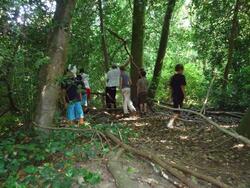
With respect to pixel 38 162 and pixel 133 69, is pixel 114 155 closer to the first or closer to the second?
pixel 38 162

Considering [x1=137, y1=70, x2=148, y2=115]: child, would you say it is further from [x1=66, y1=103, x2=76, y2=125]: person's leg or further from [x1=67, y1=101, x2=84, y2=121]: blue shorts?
[x1=66, y1=103, x2=76, y2=125]: person's leg

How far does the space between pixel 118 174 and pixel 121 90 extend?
26.1 feet

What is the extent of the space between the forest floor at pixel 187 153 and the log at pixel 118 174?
113 mm

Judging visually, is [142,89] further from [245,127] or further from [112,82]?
[245,127]

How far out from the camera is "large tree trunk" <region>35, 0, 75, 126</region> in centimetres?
→ 878

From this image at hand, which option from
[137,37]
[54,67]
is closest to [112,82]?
[137,37]

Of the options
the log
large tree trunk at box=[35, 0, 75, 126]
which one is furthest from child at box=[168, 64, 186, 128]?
the log

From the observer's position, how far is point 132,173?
6.96m

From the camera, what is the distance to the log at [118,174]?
20.7 feet

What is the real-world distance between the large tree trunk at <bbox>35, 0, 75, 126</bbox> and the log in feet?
6.85

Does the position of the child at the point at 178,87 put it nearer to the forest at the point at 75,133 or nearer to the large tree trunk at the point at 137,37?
the forest at the point at 75,133

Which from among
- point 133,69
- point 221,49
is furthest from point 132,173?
point 221,49

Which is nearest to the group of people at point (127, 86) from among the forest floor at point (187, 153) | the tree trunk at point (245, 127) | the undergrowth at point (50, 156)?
the forest floor at point (187, 153)

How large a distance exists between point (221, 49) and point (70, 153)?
14.9 metres
